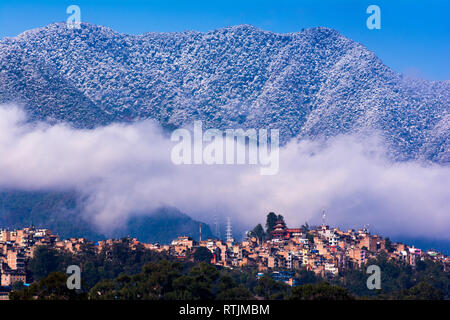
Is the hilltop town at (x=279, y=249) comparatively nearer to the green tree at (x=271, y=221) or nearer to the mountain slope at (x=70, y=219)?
the green tree at (x=271, y=221)

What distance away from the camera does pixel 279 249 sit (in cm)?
13025

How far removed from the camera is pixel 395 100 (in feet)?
568

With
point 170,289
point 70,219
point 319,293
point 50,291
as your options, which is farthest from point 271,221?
point 50,291

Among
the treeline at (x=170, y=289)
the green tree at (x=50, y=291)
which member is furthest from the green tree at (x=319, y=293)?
the green tree at (x=50, y=291)

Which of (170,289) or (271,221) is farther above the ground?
(271,221)

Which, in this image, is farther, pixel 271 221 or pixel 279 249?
pixel 271 221

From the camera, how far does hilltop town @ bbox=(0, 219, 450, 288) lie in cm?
11762

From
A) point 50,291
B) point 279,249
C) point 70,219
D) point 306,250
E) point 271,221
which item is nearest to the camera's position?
point 50,291

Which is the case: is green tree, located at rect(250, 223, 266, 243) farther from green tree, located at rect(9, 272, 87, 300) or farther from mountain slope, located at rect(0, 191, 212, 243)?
green tree, located at rect(9, 272, 87, 300)

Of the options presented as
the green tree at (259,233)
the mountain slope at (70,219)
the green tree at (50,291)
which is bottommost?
the green tree at (50,291)

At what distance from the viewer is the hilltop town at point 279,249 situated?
386ft

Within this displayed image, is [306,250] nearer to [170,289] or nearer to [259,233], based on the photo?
[259,233]
